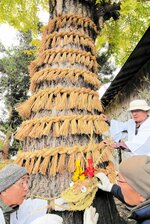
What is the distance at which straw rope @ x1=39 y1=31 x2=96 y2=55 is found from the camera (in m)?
2.88

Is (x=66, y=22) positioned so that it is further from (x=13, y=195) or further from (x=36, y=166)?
(x=13, y=195)

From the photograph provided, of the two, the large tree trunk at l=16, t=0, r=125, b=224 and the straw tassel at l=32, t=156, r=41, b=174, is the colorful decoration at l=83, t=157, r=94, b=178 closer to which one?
the large tree trunk at l=16, t=0, r=125, b=224

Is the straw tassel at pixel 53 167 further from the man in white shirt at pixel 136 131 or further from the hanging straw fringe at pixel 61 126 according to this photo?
the man in white shirt at pixel 136 131

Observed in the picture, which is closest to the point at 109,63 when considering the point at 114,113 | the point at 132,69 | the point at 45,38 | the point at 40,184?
the point at 114,113

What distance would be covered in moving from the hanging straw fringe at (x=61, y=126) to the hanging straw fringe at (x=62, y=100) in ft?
0.38

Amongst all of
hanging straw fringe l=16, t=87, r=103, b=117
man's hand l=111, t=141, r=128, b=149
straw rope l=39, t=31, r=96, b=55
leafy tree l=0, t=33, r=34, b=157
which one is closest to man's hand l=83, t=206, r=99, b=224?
man's hand l=111, t=141, r=128, b=149

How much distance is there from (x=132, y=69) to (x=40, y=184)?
3877 millimetres

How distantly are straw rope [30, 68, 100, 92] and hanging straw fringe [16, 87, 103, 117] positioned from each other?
138 millimetres

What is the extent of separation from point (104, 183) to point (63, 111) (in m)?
0.71

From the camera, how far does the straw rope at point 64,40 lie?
9.45 ft

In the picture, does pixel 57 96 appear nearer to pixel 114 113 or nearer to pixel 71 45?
pixel 71 45

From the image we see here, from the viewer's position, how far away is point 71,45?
286 centimetres

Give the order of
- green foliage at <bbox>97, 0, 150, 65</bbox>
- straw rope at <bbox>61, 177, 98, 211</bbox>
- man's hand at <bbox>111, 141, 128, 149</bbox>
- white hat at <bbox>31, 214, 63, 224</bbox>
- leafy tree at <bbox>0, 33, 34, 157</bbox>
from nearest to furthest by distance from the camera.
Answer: white hat at <bbox>31, 214, 63, 224</bbox> → straw rope at <bbox>61, 177, 98, 211</bbox> → man's hand at <bbox>111, 141, 128, 149</bbox> → green foliage at <bbox>97, 0, 150, 65</bbox> → leafy tree at <bbox>0, 33, 34, 157</bbox>

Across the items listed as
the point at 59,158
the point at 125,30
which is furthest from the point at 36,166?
the point at 125,30
